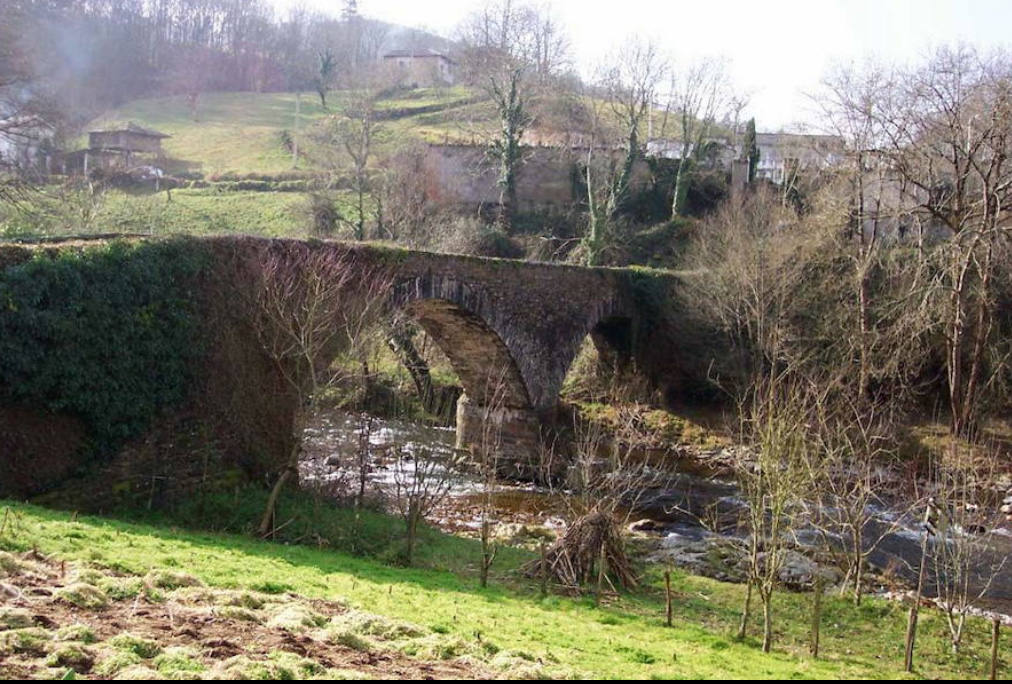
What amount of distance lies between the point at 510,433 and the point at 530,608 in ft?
55.2

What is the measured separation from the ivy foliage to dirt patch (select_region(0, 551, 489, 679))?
634 centimetres

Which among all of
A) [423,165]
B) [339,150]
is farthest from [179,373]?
[339,150]

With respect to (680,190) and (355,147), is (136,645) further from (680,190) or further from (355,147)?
(355,147)

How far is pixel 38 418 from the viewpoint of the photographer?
579 inches

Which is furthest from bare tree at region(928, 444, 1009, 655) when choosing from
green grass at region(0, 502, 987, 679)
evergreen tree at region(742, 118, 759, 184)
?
evergreen tree at region(742, 118, 759, 184)

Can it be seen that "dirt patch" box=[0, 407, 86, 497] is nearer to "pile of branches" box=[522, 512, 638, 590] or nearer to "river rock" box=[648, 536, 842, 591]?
"pile of branches" box=[522, 512, 638, 590]

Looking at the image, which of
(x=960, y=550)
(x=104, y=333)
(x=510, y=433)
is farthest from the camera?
(x=510, y=433)

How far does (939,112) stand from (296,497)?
21396 mm

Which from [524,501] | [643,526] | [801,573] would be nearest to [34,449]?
[524,501]

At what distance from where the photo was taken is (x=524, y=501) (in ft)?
75.7

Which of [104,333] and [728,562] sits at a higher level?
[104,333]

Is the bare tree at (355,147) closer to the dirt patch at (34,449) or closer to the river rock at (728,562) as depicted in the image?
the river rock at (728,562)

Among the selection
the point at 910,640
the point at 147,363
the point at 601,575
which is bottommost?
the point at 601,575

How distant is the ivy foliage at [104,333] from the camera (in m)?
14.4
